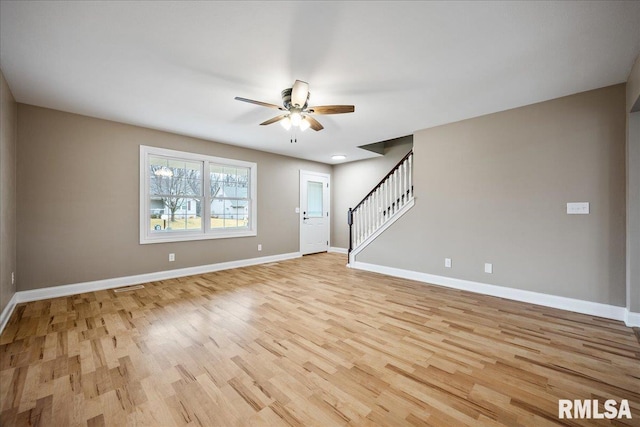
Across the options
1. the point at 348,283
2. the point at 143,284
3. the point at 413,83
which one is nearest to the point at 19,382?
the point at 143,284

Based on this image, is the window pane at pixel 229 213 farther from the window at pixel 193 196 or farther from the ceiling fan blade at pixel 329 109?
the ceiling fan blade at pixel 329 109

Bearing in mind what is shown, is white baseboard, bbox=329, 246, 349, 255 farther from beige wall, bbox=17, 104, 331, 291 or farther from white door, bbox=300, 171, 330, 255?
beige wall, bbox=17, 104, 331, 291

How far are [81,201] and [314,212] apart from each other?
4.71m

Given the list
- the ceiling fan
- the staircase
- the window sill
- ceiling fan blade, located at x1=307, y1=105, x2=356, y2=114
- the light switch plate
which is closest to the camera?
the ceiling fan

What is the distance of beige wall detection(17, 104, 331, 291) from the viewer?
3.26 m

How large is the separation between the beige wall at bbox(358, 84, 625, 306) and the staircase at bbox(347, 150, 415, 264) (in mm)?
240

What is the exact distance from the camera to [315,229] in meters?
6.91

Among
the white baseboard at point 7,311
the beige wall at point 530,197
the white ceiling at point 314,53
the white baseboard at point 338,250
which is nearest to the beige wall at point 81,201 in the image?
the white baseboard at point 7,311

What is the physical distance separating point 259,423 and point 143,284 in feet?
11.8

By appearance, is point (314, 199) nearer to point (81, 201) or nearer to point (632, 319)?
point (81, 201)

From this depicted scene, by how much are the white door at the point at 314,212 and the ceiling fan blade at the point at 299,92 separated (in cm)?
395

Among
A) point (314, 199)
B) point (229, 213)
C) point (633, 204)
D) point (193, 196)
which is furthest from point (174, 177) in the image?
point (633, 204)

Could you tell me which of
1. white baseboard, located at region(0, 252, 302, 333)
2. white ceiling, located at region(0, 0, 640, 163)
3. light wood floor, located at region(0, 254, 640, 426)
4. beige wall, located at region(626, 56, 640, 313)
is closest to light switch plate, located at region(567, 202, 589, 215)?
beige wall, located at region(626, 56, 640, 313)

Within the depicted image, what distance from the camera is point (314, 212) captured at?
6.94m
